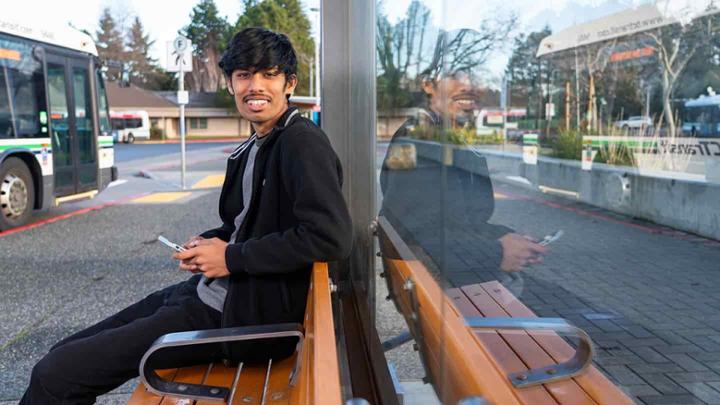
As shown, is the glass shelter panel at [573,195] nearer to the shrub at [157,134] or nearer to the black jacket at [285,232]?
the black jacket at [285,232]

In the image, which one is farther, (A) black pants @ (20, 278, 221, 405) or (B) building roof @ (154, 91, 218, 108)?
(B) building roof @ (154, 91, 218, 108)

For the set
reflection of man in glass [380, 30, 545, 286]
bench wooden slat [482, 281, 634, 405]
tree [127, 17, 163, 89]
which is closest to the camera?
bench wooden slat [482, 281, 634, 405]

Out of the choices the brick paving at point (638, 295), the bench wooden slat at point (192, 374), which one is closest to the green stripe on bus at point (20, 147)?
the bench wooden slat at point (192, 374)

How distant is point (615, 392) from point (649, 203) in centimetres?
28

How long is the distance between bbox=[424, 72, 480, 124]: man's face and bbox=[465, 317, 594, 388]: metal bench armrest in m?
0.47

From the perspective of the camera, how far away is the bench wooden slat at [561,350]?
3.05 feet

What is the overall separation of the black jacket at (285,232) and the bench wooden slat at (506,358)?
1.93 feet

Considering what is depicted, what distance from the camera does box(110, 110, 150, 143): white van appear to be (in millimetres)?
47719

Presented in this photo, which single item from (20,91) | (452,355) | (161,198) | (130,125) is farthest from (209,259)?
(130,125)

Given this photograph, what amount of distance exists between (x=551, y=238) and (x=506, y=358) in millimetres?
276

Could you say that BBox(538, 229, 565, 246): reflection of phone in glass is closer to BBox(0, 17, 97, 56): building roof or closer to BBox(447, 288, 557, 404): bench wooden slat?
BBox(447, 288, 557, 404): bench wooden slat

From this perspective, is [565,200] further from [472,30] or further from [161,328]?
[161,328]

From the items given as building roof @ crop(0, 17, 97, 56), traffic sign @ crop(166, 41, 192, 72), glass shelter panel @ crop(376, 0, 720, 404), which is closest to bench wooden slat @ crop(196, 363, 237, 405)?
glass shelter panel @ crop(376, 0, 720, 404)

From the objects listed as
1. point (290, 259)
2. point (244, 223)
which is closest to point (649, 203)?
point (290, 259)
